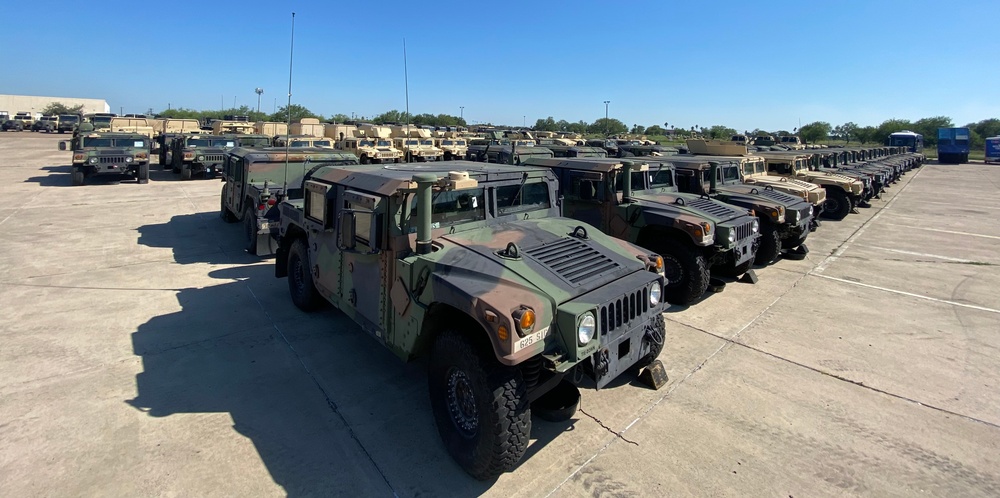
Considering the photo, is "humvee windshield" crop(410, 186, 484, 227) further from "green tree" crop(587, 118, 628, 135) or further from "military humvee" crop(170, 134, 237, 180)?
"green tree" crop(587, 118, 628, 135)

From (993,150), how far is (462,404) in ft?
184

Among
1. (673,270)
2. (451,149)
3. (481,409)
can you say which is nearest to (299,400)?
(481,409)

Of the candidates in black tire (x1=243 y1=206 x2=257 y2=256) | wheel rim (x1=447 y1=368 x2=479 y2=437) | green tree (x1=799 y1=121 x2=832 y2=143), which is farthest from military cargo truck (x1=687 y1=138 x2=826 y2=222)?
green tree (x1=799 y1=121 x2=832 y2=143)

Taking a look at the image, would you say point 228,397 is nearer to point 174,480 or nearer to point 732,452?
point 174,480

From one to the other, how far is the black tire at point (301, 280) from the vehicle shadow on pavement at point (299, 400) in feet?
0.48

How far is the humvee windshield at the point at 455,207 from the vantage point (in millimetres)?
4062

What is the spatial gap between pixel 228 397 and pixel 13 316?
11.7 feet

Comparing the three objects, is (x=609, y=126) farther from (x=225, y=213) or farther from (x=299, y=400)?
(x=299, y=400)

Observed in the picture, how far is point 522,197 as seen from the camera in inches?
188

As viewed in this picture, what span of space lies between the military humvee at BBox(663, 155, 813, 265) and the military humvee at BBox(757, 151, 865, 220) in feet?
12.0

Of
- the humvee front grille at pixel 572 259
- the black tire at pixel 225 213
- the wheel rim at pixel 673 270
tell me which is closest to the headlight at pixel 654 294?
the humvee front grille at pixel 572 259

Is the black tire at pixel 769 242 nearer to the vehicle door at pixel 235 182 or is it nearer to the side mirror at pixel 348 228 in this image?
the side mirror at pixel 348 228

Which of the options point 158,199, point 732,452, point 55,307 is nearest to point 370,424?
point 732,452

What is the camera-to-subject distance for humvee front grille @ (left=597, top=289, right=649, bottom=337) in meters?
3.35
